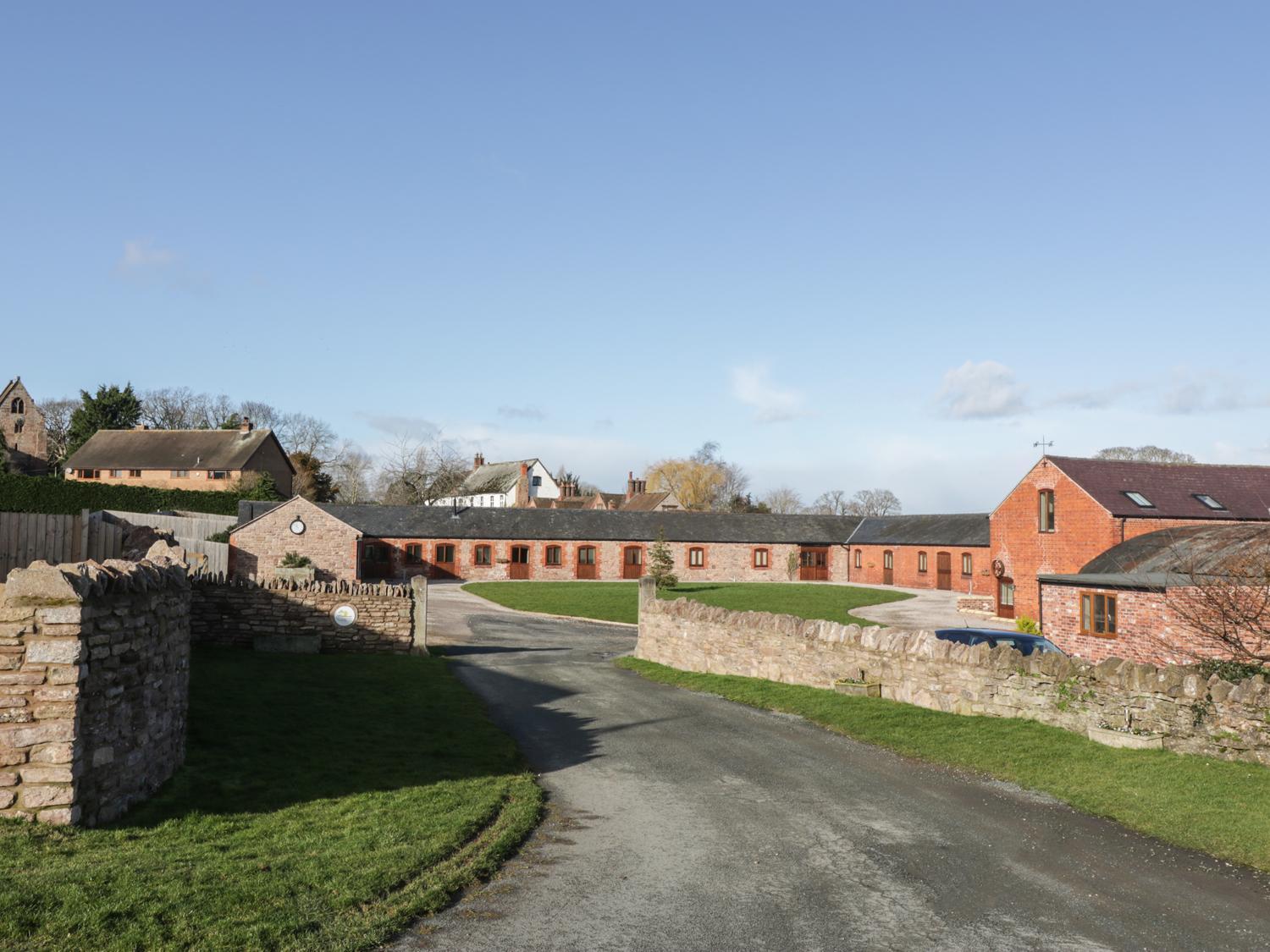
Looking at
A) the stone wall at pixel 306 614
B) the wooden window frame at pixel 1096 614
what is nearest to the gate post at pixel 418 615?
the stone wall at pixel 306 614

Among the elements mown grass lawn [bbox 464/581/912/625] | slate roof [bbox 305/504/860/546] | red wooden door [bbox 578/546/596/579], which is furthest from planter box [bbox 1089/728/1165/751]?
red wooden door [bbox 578/546/596/579]

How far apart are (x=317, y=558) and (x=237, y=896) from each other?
134ft

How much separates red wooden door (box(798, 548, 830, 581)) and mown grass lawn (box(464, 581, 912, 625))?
15.6 feet

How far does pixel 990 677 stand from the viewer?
1450 centimetres

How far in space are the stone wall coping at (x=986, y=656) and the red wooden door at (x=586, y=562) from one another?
3689cm

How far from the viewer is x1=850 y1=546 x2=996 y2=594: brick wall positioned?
51.0 m

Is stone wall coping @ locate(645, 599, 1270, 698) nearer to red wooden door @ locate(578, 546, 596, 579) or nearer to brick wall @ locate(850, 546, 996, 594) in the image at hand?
brick wall @ locate(850, 546, 996, 594)

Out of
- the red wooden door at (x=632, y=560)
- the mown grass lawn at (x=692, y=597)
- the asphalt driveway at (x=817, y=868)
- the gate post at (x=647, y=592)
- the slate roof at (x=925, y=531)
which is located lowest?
the asphalt driveway at (x=817, y=868)

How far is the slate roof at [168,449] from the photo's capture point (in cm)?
7131

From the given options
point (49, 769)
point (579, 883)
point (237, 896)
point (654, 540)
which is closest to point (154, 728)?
point (49, 769)

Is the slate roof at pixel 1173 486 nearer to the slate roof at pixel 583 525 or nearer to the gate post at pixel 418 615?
the gate post at pixel 418 615

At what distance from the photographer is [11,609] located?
7.83 m

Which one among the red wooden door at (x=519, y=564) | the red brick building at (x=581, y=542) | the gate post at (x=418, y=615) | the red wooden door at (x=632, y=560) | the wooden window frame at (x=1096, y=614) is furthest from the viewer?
the red wooden door at (x=632, y=560)

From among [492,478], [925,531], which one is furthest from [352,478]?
[925,531]
